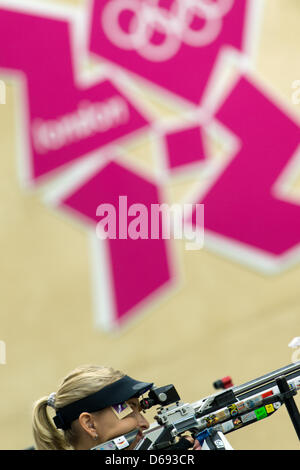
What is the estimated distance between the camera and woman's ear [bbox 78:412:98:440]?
160 cm

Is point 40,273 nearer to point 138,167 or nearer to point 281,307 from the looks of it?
point 138,167

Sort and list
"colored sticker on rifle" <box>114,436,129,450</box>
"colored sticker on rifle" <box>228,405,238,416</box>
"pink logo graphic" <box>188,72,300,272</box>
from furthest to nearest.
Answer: "pink logo graphic" <box>188,72,300,272</box>
"colored sticker on rifle" <box>228,405,238,416</box>
"colored sticker on rifle" <box>114,436,129,450</box>

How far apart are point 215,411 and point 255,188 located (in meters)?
2.13

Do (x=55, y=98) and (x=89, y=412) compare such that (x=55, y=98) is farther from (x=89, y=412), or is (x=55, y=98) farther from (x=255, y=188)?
(x=89, y=412)

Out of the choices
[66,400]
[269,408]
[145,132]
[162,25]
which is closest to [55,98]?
[145,132]

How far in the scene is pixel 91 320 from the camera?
352cm

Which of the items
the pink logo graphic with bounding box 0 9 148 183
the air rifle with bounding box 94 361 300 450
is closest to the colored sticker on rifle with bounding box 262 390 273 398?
the air rifle with bounding box 94 361 300 450

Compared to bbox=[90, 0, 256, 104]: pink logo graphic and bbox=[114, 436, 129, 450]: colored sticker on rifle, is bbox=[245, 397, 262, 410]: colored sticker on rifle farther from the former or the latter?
bbox=[90, 0, 256, 104]: pink logo graphic

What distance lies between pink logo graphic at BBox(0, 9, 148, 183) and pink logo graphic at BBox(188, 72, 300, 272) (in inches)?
21.8

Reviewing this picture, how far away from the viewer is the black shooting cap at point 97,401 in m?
1.61

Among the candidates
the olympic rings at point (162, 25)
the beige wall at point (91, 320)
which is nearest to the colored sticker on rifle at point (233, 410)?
the beige wall at point (91, 320)

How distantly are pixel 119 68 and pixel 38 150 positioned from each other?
66cm
